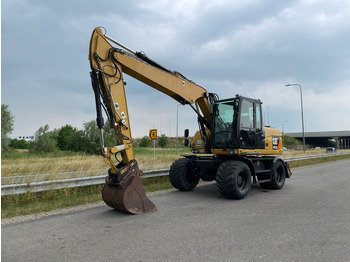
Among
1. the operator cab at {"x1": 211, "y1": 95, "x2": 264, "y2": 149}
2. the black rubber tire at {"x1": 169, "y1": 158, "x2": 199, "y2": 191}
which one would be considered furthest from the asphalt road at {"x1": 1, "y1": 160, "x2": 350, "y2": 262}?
the operator cab at {"x1": 211, "y1": 95, "x2": 264, "y2": 149}

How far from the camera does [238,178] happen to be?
26.5ft

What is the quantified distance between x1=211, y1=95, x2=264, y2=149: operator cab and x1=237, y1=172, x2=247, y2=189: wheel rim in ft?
2.62

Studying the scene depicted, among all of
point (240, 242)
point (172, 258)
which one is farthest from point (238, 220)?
point (172, 258)

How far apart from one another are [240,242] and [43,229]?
11.4ft

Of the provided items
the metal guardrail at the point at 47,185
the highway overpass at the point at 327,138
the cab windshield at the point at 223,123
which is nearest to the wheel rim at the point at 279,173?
the cab windshield at the point at 223,123

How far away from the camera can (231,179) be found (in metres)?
7.54

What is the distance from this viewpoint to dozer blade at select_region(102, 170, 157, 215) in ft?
19.9

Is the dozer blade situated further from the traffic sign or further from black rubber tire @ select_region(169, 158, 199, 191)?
the traffic sign

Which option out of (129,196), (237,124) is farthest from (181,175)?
(129,196)

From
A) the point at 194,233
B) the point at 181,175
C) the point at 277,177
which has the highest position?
the point at 181,175

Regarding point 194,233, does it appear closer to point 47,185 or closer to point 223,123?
point 223,123

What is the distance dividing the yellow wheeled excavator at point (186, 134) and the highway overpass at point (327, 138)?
79333 millimetres

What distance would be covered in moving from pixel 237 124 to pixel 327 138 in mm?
88799

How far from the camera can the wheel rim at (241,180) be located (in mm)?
8133
